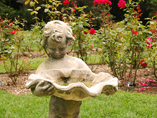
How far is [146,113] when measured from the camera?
142 inches

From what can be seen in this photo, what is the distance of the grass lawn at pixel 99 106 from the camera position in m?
3.54

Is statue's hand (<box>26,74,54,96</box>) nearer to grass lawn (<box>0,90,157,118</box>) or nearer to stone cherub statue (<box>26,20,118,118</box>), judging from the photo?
stone cherub statue (<box>26,20,118,118</box>)

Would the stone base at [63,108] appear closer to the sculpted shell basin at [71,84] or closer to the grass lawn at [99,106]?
the sculpted shell basin at [71,84]

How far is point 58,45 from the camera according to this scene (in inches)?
76.9

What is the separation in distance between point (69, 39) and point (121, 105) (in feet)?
8.22

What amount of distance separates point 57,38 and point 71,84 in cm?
67

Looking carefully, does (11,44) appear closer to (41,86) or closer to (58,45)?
(58,45)

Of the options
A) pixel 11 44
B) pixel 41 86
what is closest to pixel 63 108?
pixel 41 86

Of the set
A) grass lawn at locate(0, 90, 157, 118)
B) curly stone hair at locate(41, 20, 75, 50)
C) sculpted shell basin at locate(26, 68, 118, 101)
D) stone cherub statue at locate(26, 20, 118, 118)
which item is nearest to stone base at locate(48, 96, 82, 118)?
stone cherub statue at locate(26, 20, 118, 118)

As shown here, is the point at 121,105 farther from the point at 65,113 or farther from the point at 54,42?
the point at 54,42

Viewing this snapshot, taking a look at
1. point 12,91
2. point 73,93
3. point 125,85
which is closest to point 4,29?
point 12,91

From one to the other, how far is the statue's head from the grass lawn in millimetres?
1892

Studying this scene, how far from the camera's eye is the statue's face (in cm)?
191

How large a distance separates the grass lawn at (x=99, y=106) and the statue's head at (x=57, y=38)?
6.21 feet
